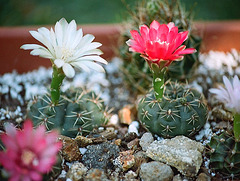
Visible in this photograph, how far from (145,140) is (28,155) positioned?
63 cm

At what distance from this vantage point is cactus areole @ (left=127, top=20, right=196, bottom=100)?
133 cm

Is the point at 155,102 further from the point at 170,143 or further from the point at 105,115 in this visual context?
the point at 105,115

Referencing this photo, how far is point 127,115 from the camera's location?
1.82 m

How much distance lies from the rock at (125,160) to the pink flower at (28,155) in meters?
0.40

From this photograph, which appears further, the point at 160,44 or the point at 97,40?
the point at 97,40

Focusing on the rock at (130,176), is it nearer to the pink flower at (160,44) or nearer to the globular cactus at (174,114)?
the globular cactus at (174,114)

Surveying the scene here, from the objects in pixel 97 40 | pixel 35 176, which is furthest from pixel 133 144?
pixel 97 40

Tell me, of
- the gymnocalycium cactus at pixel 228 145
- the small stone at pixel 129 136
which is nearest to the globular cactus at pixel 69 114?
the small stone at pixel 129 136

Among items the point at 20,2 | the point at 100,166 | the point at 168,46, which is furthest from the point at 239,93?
the point at 20,2

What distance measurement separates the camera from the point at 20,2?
316 centimetres

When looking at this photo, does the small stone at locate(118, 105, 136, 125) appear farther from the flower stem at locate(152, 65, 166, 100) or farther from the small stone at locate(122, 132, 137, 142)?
the flower stem at locate(152, 65, 166, 100)

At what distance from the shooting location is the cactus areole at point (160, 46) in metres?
1.33

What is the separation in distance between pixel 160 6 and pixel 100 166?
3.25 feet

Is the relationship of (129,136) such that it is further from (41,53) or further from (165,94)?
(41,53)
